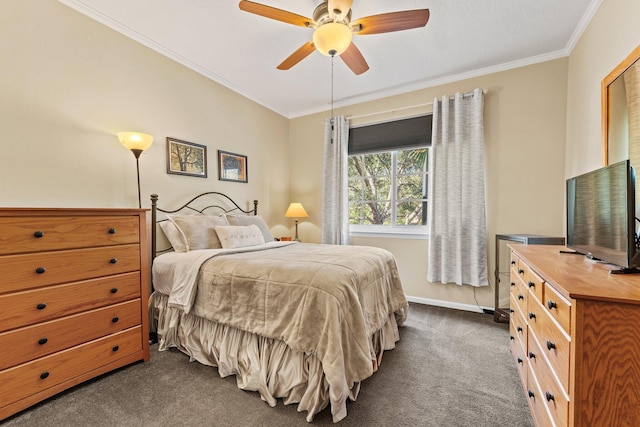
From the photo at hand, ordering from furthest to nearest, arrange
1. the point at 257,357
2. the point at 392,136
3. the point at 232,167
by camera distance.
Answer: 1. the point at 392,136
2. the point at 232,167
3. the point at 257,357

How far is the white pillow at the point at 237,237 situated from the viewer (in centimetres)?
262

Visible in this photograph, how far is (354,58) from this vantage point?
2.24 metres

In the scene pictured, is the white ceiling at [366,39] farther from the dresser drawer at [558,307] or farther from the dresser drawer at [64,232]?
the dresser drawer at [558,307]

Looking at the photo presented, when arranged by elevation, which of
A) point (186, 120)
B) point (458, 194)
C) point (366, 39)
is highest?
point (366, 39)

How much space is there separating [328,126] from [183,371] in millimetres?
3343

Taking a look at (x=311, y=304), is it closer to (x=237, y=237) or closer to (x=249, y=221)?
(x=237, y=237)

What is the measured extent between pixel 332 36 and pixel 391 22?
43cm

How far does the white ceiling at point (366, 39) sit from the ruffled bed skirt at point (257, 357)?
7.82 ft

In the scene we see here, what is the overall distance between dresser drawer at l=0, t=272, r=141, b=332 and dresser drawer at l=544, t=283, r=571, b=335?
2460 mm

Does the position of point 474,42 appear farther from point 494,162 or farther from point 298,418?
point 298,418

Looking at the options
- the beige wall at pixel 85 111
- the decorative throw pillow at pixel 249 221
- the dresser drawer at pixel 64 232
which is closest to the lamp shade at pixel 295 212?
the decorative throw pillow at pixel 249 221

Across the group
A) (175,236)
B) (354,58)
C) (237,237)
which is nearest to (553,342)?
(354,58)

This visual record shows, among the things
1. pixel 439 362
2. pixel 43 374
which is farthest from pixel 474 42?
pixel 43 374

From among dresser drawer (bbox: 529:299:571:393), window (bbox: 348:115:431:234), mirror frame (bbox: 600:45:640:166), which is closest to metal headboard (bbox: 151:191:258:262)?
window (bbox: 348:115:431:234)
